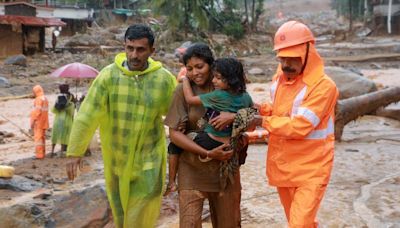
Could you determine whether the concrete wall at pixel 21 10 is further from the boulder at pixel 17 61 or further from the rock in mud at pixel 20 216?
the rock in mud at pixel 20 216

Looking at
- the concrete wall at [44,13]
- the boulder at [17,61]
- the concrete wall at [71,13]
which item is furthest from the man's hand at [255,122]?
the concrete wall at [71,13]

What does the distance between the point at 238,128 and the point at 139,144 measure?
830mm

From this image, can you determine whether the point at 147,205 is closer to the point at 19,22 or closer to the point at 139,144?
the point at 139,144

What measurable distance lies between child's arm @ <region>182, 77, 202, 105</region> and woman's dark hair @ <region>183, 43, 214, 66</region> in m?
0.12

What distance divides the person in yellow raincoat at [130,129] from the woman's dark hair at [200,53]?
0.39m

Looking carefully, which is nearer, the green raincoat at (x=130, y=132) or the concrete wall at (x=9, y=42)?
the green raincoat at (x=130, y=132)

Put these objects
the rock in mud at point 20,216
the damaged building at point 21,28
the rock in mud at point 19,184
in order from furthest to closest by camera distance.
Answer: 1. the damaged building at point 21,28
2. the rock in mud at point 19,184
3. the rock in mud at point 20,216

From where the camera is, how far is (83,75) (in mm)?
10055

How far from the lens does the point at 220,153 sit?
335 centimetres

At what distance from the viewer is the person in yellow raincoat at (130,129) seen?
3.81m

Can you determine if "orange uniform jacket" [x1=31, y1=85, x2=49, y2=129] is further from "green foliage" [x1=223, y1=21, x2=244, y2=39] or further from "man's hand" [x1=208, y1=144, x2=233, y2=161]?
"green foliage" [x1=223, y1=21, x2=244, y2=39]

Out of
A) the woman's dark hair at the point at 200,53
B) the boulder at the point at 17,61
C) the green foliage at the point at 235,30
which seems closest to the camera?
the woman's dark hair at the point at 200,53

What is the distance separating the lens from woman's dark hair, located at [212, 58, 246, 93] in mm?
3293

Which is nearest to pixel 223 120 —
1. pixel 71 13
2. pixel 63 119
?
pixel 63 119
